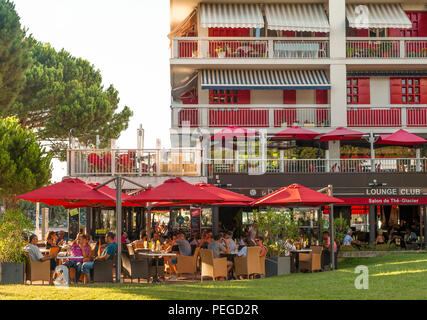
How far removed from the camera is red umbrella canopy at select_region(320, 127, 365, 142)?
31.8m

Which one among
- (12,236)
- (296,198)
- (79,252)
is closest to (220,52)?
(296,198)

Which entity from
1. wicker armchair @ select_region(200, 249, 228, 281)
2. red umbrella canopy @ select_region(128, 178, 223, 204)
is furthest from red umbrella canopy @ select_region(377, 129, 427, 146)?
wicker armchair @ select_region(200, 249, 228, 281)

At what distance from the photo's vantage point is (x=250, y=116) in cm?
3369

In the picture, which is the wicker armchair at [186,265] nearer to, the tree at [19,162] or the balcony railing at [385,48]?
the balcony railing at [385,48]

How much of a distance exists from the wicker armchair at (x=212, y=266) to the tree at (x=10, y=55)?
74.3ft

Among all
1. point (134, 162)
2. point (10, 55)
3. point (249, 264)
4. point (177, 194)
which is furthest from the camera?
point (10, 55)

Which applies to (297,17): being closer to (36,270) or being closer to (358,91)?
(358,91)

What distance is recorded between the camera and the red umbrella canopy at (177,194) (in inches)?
782

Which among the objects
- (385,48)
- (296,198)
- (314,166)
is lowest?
(296,198)

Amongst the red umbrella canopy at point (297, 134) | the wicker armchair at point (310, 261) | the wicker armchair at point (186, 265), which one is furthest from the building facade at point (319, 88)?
the wicker armchair at point (186, 265)

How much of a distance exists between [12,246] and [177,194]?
4.59 m

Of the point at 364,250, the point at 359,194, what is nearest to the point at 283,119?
the point at 359,194

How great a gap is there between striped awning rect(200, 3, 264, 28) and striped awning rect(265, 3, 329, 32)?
1.79ft

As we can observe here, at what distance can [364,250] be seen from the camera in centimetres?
2872
